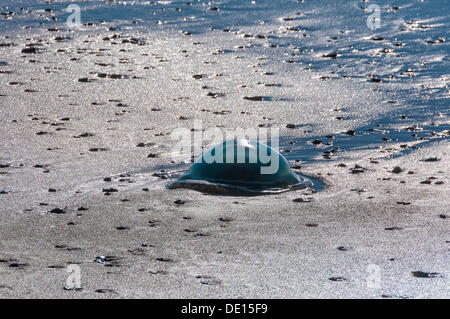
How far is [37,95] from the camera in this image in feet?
25.9

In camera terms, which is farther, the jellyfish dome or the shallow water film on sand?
the jellyfish dome

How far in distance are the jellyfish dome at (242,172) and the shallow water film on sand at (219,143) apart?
0.02 meters

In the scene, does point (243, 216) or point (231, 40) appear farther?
point (231, 40)

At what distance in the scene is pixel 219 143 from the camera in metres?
6.35

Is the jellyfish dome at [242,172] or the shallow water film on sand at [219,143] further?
the jellyfish dome at [242,172]

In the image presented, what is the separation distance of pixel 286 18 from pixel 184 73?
251 centimetres

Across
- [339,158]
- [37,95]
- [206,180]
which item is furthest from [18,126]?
[339,158]

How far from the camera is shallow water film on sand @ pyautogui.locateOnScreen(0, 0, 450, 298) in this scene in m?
4.07

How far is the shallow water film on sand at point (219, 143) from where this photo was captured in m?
4.07

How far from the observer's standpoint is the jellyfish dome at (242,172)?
220 inches

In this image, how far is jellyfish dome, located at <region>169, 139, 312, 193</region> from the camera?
5.59 metres

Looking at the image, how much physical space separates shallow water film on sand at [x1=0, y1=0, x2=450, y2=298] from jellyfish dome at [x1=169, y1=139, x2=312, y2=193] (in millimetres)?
22

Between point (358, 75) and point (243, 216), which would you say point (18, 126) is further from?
point (358, 75)

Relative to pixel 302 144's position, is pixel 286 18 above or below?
above
